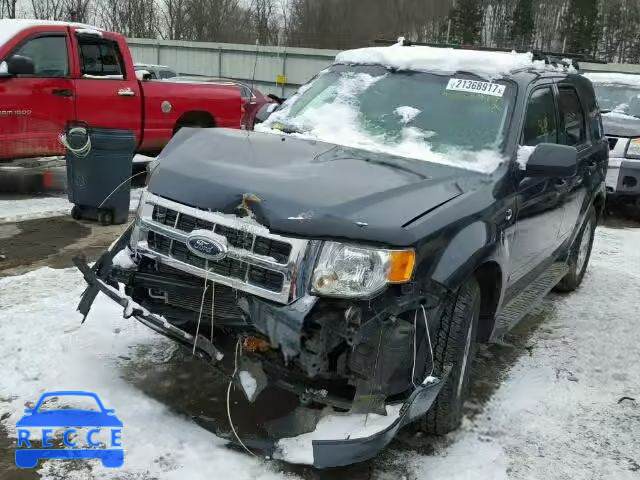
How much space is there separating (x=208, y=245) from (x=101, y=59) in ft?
22.4

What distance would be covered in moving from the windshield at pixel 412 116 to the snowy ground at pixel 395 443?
1.49 m

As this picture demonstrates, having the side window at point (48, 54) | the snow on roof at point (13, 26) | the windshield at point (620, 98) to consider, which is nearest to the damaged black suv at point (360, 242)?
the side window at point (48, 54)

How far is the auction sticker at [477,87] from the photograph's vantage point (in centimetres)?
416

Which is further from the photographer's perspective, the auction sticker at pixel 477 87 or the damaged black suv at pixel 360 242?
the auction sticker at pixel 477 87

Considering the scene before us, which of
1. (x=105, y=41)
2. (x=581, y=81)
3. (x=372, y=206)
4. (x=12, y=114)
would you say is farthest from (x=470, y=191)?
(x=105, y=41)

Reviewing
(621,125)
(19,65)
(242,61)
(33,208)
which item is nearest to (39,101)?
(19,65)

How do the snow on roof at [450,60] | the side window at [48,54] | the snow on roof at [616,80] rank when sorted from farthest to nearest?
the snow on roof at [616,80], the side window at [48,54], the snow on roof at [450,60]

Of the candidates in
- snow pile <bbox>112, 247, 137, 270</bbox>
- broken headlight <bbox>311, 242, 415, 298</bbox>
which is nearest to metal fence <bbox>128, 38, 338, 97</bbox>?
snow pile <bbox>112, 247, 137, 270</bbox>

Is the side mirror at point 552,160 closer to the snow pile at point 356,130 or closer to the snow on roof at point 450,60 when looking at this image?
the snow pile at point 356,130

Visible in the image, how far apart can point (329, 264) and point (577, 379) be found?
234cm

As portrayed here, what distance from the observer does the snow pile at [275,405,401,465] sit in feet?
9.27

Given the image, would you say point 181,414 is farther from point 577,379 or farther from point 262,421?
point 577,379

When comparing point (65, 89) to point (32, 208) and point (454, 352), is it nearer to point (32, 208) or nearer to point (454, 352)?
point (32, 208)

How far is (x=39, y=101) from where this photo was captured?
26.9 ft
